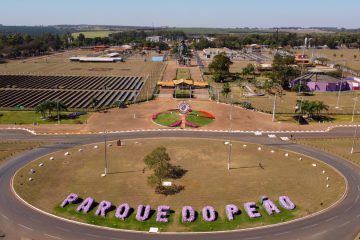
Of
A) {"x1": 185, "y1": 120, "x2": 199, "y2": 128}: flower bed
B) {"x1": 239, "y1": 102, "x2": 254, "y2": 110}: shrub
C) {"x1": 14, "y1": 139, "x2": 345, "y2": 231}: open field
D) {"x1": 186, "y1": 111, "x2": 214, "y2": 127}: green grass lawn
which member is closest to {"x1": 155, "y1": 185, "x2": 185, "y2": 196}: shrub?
{"x1": 14, "y1": 139, "x2": 345, "y2": 231}: open field

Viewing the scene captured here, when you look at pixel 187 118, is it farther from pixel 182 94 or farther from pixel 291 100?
pixel 291 100

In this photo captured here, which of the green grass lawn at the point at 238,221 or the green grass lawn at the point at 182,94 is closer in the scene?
the green grass lawn at the point at 238,221

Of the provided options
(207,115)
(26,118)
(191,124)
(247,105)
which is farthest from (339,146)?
(26,118)

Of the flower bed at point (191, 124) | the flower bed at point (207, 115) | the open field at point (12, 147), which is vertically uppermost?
the flower bed at point (207, 115)

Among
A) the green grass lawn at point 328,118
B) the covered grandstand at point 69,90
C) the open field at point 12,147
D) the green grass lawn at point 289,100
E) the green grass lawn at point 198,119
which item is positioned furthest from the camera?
the covered grandstand at point 69,90

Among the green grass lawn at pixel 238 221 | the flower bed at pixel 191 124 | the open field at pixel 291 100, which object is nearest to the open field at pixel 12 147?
the flower bed at pixel 191 124

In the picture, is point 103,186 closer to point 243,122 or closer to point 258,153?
point 258,153

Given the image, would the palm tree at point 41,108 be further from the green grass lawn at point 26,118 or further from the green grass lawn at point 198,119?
the green grass lawn at point 198,119

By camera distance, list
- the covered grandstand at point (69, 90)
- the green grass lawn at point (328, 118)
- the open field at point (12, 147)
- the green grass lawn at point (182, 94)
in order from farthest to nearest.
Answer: the green grass lawn at point (182, 94) → the covered grandstand at point (69, 90) → the green grass lawn at point (328, 118) → the open field at point (12, 147)
